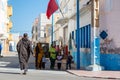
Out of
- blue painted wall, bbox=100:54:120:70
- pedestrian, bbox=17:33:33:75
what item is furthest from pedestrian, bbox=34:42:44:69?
pedestrian, bbox=17:33:33:75

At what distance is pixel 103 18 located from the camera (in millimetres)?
26109

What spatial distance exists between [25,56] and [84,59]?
967 cm

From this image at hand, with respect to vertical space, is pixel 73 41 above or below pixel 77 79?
above

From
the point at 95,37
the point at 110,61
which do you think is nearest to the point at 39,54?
the point at 95,37

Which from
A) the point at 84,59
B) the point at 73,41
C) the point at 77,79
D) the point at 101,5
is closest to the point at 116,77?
the point at 77,79

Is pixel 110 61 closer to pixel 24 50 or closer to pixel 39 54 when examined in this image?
pixel 39 54

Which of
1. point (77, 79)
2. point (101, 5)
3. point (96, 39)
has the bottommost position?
point (77, 79)

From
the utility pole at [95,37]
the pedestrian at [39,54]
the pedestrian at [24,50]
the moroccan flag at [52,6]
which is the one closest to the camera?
the pedestrian at [24,50]

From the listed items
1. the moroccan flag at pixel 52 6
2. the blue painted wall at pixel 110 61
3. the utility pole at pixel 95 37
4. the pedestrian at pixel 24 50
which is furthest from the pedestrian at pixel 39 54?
the moroccan flag at pixel 52 6

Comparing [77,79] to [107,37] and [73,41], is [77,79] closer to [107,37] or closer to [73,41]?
[107,37]

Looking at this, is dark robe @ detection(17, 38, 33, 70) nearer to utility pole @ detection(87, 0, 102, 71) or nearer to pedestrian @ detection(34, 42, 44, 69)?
pedestrian @ detection(34, 42, 44, 69)

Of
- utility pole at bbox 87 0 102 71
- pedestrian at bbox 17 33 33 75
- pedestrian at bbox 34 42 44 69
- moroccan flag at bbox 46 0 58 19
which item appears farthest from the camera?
moroccan flag at bbox 46 0 58 19

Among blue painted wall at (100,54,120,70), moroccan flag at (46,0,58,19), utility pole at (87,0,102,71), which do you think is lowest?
blue painted wall at (100,54,120,70)

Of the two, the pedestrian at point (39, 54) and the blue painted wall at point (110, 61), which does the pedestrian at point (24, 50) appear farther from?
the blue painted wall at point (110, 61)
